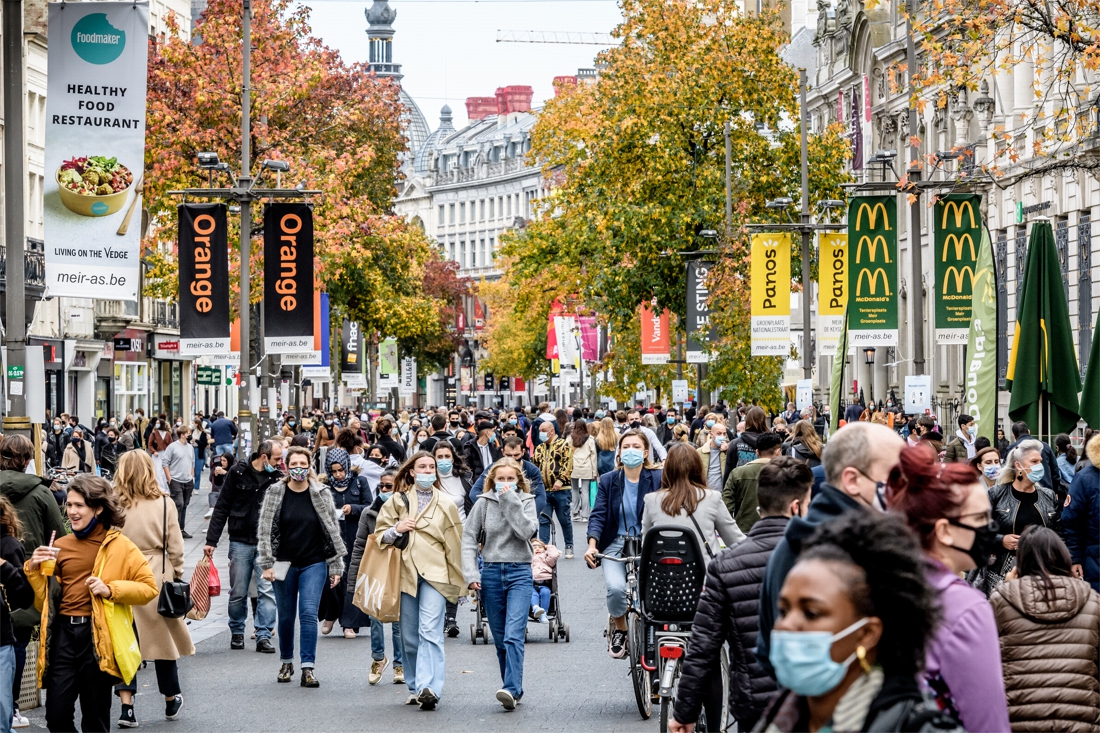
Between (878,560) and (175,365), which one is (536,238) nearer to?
(175,365)

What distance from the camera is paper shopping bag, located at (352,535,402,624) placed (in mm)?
12523

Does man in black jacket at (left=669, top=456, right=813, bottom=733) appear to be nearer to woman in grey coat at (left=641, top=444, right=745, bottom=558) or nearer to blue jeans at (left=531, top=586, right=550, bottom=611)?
woman in grey coat at (left=641, top=444, right=745, bottom=558)

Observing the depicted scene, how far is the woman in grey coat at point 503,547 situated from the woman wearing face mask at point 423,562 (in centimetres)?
17

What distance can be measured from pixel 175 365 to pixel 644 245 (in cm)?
2828

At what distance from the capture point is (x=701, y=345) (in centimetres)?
4172

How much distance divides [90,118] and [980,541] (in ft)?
32.7

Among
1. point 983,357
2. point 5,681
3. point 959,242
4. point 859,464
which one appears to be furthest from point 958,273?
point 859,464

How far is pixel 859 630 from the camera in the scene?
3.82 meters

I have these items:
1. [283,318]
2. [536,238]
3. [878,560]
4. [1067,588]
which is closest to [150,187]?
[283,318]

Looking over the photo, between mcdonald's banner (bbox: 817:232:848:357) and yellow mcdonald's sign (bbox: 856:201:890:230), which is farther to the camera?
mcdonald's banner (bbox: 817:232:848:357)

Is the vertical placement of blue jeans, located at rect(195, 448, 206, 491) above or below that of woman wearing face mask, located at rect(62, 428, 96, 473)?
below

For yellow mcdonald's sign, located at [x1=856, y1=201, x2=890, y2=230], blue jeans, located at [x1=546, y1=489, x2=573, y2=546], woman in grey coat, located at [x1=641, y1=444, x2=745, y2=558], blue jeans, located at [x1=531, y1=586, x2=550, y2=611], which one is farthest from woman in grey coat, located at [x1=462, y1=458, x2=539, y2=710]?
yellow mcdonald's sign, located at [x1=856, y1=201, x2=890, y2=230]

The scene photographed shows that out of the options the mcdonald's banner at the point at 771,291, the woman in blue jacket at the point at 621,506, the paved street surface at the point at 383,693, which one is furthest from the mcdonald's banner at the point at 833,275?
the woman in blue jacket at the point at 621,506

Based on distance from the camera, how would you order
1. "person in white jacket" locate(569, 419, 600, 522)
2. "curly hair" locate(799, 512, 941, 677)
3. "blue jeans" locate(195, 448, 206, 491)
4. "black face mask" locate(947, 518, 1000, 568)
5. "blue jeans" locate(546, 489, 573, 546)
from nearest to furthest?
1. "curly hair" locate(799, 512, 941, 677)
2. "black face mask" locate(947, 518, 1000, 568)
3. "blue jeans" locate(546, 489, 573, 546)
4. "person in white jacket" locate(569, 419, 600, 522)
5. "blue jeans" locate(195, 448, 206, 491)
